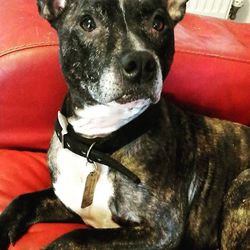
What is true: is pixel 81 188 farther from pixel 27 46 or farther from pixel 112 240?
pixel 27 46

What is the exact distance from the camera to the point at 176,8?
60.7 inches

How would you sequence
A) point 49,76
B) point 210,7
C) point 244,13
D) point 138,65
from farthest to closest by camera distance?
point 244,13 < point 210,7 < point 49,76 < point 138,65

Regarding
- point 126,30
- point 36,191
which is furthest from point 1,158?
point 126,30

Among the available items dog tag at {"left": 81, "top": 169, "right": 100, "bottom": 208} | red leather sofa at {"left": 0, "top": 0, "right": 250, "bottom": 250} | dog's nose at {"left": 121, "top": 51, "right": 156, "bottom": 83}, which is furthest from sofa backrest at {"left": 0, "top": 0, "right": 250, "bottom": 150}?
dog's nose at {"left": 121, "top": 51, "right": 156, "bottom": 83}

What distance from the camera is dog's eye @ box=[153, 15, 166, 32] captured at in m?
1.37

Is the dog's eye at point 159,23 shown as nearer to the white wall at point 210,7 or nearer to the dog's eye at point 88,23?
the dog's eye at point 88,23

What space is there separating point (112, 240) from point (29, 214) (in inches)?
12.5

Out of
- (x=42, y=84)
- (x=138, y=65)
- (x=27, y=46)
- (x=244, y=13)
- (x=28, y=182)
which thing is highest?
(x=138, y=65)

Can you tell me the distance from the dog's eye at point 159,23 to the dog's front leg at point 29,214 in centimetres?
67

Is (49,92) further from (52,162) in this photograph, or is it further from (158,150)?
(158,150)

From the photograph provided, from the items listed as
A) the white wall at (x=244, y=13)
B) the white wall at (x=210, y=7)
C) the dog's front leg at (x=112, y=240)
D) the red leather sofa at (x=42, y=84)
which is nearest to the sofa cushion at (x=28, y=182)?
the red leather sofa at (x=42, y=84)

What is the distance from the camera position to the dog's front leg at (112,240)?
→ 4.46ft

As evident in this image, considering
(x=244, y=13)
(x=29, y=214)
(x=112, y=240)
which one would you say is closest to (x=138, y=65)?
(x=112, y=240)

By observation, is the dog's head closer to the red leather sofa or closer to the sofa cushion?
the red leather sofa
